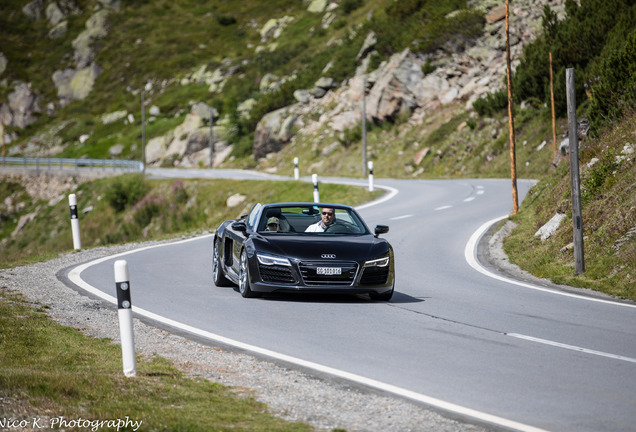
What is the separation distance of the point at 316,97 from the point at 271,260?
61.1 m

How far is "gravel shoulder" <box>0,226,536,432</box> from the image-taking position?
561 cm

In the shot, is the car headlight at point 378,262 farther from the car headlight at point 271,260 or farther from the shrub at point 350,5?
the shrub at point 350,5

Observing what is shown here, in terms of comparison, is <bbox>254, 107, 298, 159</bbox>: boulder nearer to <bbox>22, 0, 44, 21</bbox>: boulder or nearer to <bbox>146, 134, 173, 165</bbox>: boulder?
<bbox>146, 134, 173, 165</bbox>: boulder

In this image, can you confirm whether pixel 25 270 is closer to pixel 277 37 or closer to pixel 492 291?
pixel 492 291

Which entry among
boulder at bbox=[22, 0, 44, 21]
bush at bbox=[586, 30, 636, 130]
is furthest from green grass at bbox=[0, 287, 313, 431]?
boulder at bbox=[22, 0, 44, 21]

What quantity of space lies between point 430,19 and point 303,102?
Answer: 524 inches

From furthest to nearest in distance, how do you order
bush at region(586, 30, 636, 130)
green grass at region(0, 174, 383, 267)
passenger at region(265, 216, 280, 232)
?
1. green grass at region(0, 174, 383, 267)
2. bush at region(586, 30, 636, 130)
3. passenger at region(265, 216, 280, 232)

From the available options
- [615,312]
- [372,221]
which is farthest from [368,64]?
[615,312]

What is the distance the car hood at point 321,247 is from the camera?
11.0 meters

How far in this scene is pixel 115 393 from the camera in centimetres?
611

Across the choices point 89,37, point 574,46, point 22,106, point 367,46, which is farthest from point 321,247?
point 89,37

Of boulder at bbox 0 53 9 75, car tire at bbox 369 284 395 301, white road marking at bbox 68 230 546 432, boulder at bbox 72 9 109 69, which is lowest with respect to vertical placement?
car tire at bbox 369 284 395 301

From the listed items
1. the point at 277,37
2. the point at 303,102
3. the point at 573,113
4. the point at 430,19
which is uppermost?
the point at 277,37

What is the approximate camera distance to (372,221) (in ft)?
75.9
